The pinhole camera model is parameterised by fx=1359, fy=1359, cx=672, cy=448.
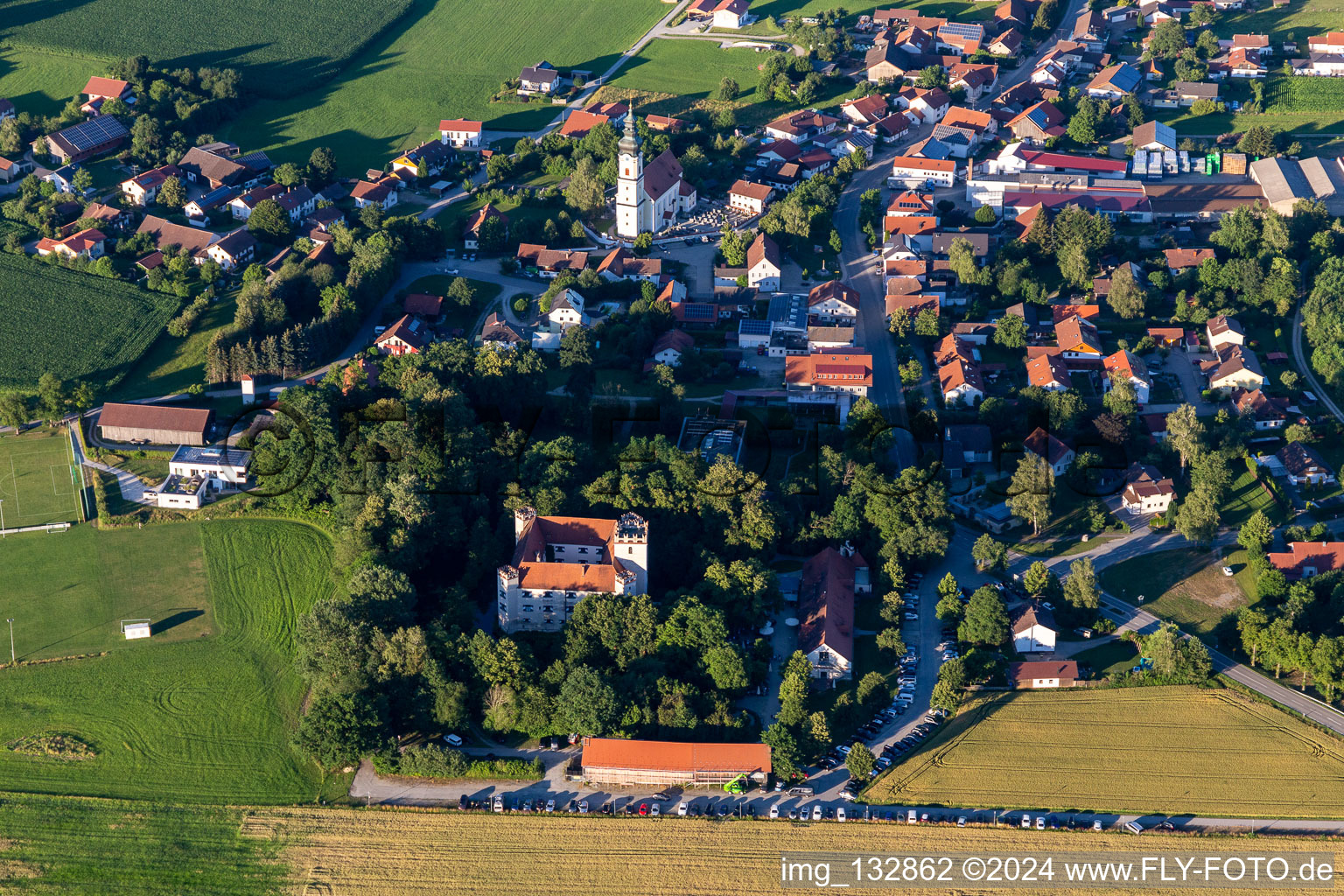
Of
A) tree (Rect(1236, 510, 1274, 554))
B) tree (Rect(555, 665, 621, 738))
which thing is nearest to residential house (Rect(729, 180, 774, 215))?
tree (Rect(1236, 510, 1274, 554))

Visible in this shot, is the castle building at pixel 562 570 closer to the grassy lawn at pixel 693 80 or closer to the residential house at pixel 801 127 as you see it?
the residential house at pixel 801 127

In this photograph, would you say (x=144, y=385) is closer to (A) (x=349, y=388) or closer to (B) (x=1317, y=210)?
(A) (x=349, y=388)

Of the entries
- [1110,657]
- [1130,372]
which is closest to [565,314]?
[1130,372]

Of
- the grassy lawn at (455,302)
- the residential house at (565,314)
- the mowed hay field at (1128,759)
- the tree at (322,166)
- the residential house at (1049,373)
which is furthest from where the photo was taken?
the tree at (322,166)

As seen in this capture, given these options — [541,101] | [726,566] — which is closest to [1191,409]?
[726,566]

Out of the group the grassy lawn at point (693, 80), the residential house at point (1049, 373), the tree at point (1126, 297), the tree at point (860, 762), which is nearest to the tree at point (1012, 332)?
the residential house at point (1049, 373)

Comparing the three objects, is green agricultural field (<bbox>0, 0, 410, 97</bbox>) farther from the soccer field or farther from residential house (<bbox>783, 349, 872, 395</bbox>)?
residential house (<bbox>783, 349, 872, 395</bbox>)

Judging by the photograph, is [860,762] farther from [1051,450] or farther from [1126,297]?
[1126,297]

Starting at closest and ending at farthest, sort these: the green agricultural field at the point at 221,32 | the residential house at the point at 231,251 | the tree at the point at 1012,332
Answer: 1. the tree at the point at 1012,332
2. the residential house at the point at 231,251
3. the green agricultural field at the point at 221,32
